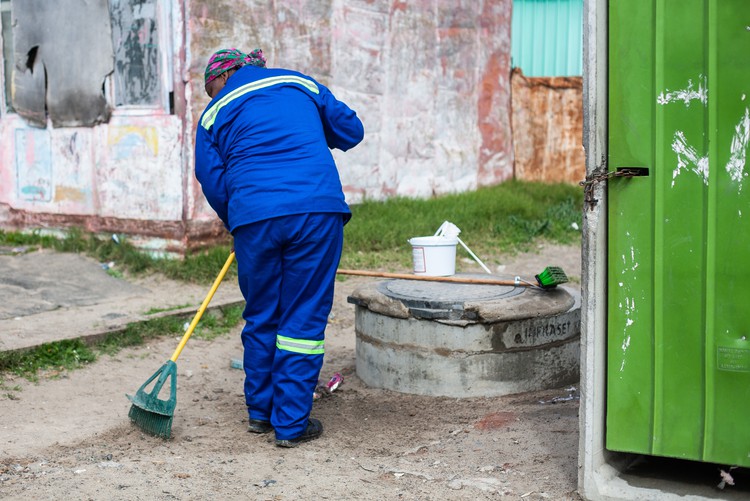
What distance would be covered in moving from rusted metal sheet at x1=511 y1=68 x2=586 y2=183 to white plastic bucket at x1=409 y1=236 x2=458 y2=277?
7.65 m

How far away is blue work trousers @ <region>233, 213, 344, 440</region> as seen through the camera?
13.9ft

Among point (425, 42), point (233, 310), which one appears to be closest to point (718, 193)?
point (233, 310)

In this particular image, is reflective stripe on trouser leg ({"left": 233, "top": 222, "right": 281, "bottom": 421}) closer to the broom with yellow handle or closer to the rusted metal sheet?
the broom with yellow handle

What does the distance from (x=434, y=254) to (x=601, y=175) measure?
221cm

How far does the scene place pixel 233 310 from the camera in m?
6.98

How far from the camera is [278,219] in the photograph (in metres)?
4.16

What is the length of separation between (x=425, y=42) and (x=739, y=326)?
27.7ft

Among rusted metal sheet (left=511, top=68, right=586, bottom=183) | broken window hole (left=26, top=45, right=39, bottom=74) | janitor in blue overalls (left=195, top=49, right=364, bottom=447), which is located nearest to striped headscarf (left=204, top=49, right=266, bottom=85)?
janitor in blue overalls (left=195, top=49, right=364, bottom=447)

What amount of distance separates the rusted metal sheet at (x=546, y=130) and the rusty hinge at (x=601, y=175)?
9.61 metres

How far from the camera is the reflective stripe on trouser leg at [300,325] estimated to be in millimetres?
4262

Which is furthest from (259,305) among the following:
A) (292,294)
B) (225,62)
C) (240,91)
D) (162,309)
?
(162,309)

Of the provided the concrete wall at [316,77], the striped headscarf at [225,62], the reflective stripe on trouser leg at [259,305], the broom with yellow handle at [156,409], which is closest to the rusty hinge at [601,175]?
the reflective stripe on trouser leg at [259,305]

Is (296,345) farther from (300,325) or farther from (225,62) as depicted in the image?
(225,62)

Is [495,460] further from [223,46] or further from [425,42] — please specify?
[425,42]
